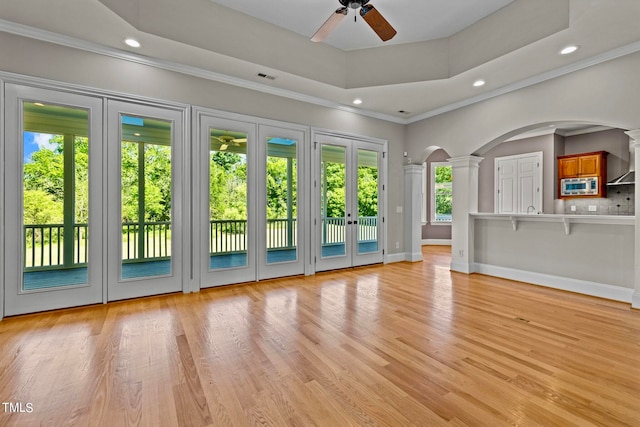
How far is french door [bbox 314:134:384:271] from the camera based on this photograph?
542cm

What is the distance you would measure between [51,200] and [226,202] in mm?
2023

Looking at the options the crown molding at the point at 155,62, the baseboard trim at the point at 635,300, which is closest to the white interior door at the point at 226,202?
the crown molding at the point at 155,62

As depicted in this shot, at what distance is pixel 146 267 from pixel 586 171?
8964mm

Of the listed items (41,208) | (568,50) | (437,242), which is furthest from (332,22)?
(437,242)

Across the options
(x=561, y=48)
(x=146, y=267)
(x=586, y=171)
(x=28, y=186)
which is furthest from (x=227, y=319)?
(x=586, y=171)

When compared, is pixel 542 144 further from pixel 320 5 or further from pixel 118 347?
pixel 118 347

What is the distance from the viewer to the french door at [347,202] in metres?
5.42

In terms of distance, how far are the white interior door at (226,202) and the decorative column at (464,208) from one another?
381 cm

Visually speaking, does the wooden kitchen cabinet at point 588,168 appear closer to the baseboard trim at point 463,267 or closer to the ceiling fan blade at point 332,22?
the baseboard trim at point 463,267

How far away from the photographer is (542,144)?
24.0 feet

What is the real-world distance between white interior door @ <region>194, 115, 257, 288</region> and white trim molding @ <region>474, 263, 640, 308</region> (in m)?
4.24

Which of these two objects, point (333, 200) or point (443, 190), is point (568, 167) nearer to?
point (443, 190)

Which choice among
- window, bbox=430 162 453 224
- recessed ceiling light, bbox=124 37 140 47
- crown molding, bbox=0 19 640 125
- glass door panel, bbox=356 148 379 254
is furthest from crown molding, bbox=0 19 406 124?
window, bbox=430 162 453 224

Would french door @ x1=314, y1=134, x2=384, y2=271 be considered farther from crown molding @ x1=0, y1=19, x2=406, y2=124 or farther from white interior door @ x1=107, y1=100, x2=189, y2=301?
white interior door @ x1=107, y1=100, x2=189, y2=301
